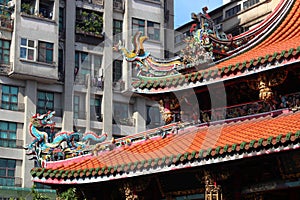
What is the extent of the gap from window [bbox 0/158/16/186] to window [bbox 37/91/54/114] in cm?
422

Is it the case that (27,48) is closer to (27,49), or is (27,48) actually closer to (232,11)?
(27,49)

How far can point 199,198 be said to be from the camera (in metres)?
17.4

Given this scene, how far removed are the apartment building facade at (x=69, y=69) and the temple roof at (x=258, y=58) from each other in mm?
24672

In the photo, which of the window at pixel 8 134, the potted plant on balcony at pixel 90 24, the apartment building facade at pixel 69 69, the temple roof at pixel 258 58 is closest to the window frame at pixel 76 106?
the apartment building facade at pixel 69 69

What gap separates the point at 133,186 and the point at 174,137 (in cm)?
191

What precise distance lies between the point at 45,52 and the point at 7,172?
28.4ft

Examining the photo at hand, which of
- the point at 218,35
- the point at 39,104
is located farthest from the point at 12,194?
the point at 218,35

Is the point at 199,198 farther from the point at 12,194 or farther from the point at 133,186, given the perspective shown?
the point at 12,194

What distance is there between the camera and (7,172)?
41.5 metres

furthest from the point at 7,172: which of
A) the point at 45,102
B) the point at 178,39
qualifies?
the point at 178,39

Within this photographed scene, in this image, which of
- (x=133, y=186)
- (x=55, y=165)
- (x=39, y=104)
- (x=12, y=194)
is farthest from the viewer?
(x=39, y=104)

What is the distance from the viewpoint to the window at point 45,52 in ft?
145

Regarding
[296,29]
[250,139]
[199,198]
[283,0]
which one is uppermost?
[283,0]

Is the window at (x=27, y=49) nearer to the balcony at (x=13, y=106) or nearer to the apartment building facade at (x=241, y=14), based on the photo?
the balcony at (x=13, y=106)
